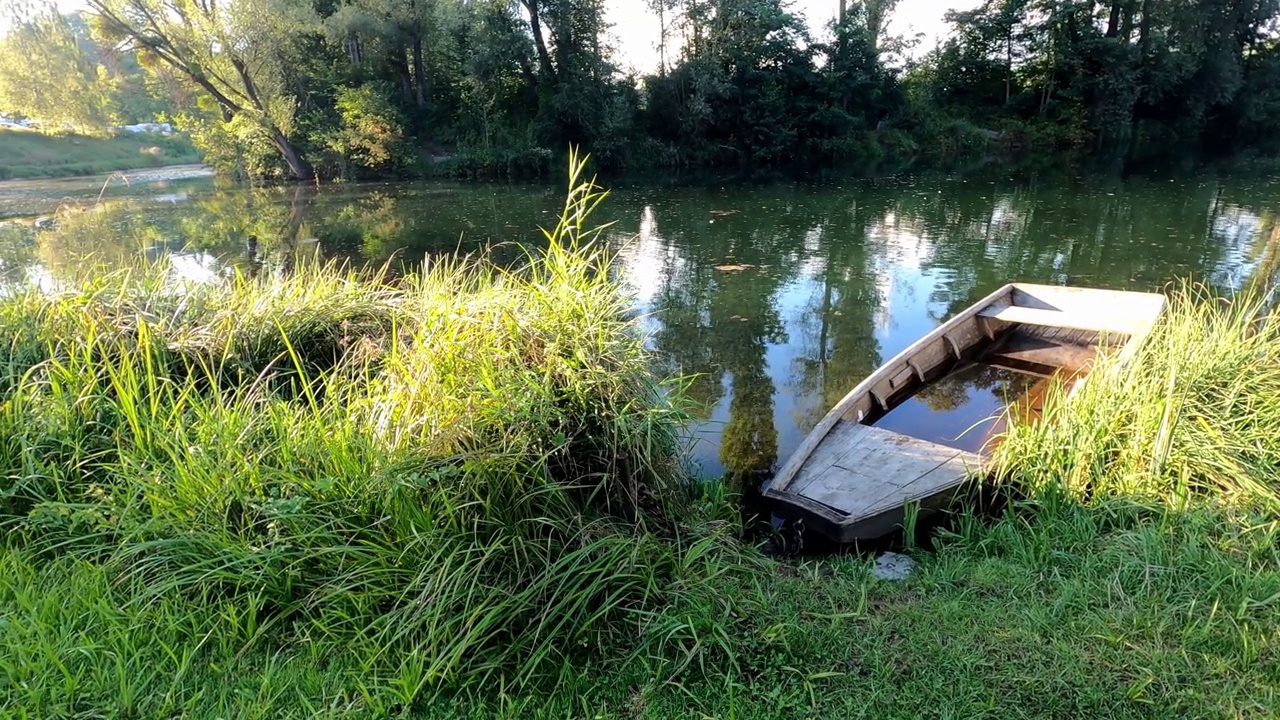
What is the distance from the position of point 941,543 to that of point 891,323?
448 centimetres

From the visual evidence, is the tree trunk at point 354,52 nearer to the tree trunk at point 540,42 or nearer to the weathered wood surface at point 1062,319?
the tree trunk at point 540,42

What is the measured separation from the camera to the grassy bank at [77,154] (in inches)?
997

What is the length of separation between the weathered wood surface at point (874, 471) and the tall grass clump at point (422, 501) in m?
0.95

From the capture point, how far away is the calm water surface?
5898 millimetres

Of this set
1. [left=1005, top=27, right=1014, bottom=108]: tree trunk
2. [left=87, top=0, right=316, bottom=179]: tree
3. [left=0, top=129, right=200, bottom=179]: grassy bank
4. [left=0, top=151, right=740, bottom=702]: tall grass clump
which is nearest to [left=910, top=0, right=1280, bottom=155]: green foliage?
[left=1005, top=27, right=1014, bottom=108]: tree trunk

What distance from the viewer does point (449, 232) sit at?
12.7 metres

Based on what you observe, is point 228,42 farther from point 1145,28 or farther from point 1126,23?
point 1145,28

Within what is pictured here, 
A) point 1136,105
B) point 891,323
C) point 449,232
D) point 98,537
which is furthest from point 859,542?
point 1136,105

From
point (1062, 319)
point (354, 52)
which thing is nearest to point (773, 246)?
point (1062, 319)

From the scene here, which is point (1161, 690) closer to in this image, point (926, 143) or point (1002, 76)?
point (926, 143)

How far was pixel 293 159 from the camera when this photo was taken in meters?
22.1

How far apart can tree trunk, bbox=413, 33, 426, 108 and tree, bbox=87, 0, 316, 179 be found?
3328mm

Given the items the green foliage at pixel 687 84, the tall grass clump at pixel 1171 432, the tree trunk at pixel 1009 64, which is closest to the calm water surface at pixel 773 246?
the tall grass clump at pixel 1171 432

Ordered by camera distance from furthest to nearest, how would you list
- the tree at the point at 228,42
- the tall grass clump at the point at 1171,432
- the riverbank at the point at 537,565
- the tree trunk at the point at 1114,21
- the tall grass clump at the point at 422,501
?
the tree trunk at the point at 1114,21
the tree at the point at 228,42
the tall grass clump at the point at 1171,432
the tall grass clump at the point at 422,501
the riverbank at the point at 537,565
